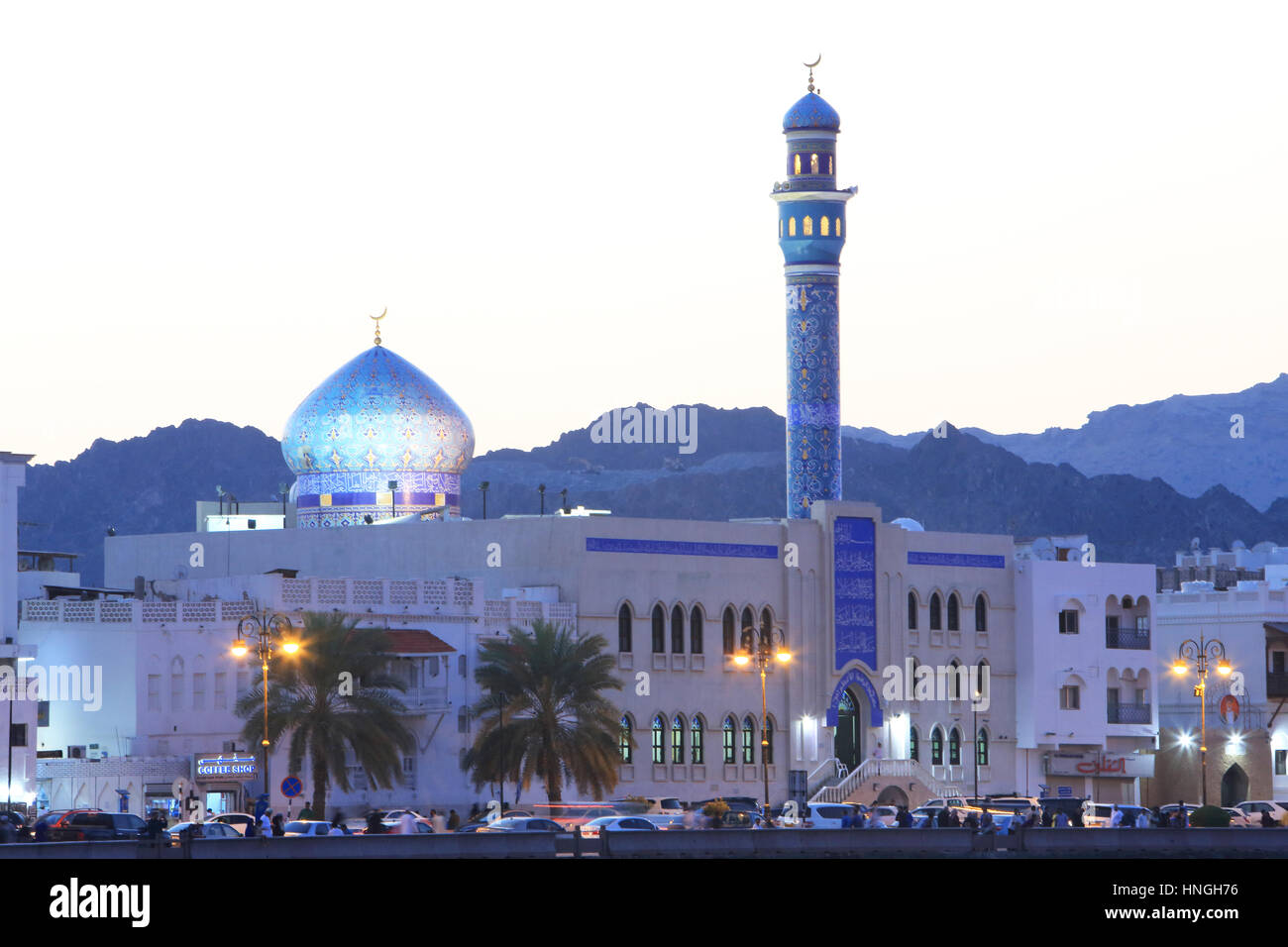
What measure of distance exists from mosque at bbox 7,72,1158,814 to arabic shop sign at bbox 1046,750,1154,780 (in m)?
0.08

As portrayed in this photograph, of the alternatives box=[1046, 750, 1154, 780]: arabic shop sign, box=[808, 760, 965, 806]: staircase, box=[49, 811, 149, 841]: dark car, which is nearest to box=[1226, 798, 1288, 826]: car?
box=[808, 760, 965, 806]: staircase

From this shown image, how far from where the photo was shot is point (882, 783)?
6650 cm

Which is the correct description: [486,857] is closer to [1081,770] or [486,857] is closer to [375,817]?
[375,817]

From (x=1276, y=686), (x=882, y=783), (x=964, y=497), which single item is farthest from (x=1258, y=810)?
(x=964, y=497)

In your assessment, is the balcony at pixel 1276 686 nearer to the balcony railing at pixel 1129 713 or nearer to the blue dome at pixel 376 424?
the balcony railing at pixel 1129 713

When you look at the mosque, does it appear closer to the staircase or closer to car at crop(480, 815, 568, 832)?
the staircase

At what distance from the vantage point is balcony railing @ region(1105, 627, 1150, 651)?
73.3 m

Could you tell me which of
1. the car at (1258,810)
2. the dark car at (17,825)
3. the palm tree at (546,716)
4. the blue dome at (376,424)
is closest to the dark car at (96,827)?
the dark car at (17,825)

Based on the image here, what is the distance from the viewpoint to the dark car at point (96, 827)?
140ft

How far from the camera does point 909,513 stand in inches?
7741

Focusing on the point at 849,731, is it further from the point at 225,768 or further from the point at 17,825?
the point at 17,825
